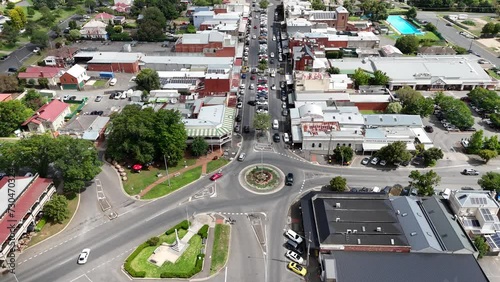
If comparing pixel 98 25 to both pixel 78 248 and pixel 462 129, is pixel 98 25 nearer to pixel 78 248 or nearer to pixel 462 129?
pixel 78 248

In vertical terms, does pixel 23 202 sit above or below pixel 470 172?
above

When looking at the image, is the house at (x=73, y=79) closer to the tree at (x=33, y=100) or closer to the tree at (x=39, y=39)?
the tree at (x=33, y=100)

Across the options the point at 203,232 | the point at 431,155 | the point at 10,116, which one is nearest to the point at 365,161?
the point at 431,155

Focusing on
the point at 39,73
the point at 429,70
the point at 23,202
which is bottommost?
the point at 23,202

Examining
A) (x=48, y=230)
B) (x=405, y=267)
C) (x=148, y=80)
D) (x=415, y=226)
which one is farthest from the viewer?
(x=148, y=80)

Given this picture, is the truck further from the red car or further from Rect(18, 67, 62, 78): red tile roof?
the red car

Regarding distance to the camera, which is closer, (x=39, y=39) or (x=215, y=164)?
(x=215, y=164)

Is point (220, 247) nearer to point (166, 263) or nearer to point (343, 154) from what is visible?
point (166, 263)
